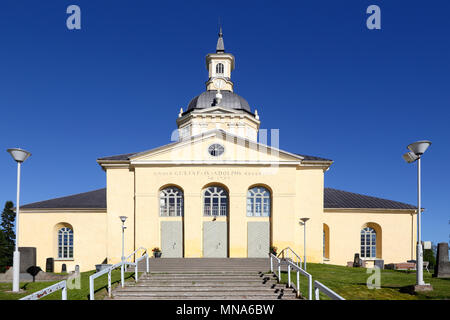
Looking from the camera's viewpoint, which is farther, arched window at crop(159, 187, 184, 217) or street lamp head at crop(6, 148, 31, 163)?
arched window at crop(159, 187, 184, 217)

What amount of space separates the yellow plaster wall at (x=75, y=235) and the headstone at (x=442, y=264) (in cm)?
2243

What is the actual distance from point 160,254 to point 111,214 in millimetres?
4814

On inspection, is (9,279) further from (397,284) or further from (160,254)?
(397,284)

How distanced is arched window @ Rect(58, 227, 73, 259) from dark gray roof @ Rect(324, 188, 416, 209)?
2079 cm

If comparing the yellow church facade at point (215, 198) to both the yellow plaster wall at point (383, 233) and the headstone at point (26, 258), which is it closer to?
the yellow plaster wall at point (383, 233)

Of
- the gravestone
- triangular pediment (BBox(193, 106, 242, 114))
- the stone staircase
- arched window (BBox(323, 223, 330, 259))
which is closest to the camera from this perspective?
the stone staircase

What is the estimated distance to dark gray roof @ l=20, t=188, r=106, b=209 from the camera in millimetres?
29750

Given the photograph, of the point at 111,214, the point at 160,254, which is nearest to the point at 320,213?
the point at 160,254

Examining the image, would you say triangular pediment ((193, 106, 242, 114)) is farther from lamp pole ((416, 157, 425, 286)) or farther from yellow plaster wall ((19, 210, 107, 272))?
lamp pole ((416, 157, 425, 286))

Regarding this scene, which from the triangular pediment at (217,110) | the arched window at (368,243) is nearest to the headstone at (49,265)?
the triangular pediment at (217,110)

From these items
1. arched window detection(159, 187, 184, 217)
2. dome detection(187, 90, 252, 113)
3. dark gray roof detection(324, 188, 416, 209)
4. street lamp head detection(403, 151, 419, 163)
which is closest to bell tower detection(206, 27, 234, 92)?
dome detection(187, 90, 252, 113)

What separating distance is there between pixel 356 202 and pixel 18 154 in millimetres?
26173

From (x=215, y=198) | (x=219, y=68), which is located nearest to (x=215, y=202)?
(x=215, y=198)
